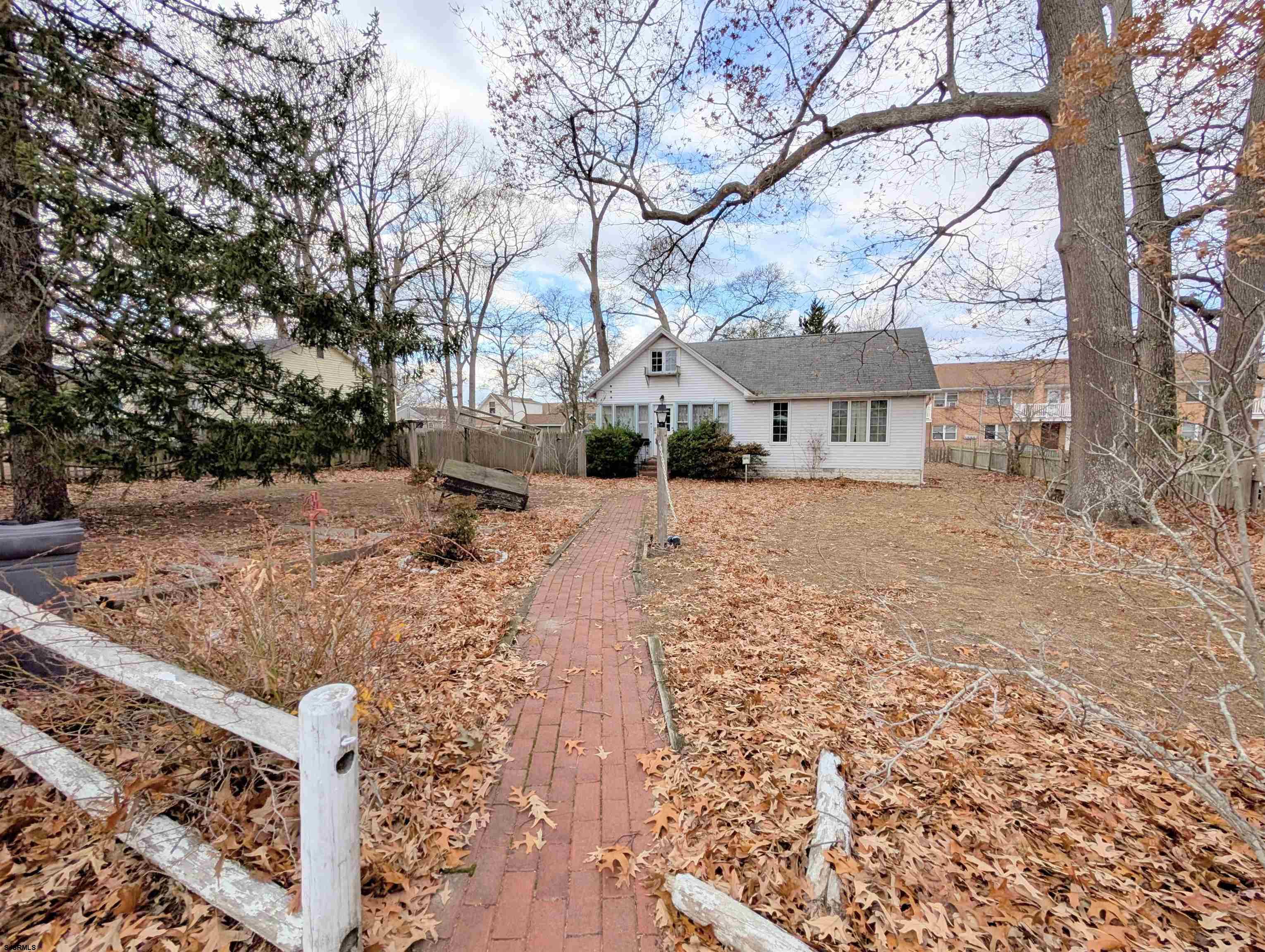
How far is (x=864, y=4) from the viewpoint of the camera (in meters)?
7.98

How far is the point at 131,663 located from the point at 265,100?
33.0 feet

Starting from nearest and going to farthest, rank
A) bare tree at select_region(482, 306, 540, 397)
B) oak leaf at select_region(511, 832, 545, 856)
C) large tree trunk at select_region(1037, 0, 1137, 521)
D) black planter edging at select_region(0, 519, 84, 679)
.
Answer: oak leaf at select_region(511, 832, 545, 856), black planter edging at select_region(0, 519, 84, 679), large tree trunk at select_region(1037, 0, 1137, 521), bare tree at select_region(482, 306, 540, 397)

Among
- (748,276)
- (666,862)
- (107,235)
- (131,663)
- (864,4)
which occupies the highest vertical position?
(748,276)

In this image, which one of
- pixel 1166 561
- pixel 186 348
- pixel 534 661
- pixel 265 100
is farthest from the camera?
pixel 265 100

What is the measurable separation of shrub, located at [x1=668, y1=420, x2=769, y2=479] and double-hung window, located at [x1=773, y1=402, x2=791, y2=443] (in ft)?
2.88

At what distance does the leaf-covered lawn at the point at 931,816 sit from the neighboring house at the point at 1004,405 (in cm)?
869

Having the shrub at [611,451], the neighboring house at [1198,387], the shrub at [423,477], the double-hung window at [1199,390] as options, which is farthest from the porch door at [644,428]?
the double-hung window at [1199,390]

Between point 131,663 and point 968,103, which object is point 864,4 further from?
point 131,663

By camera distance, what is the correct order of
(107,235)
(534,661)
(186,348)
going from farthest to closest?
(186,348)
(107,235)
(534,661)

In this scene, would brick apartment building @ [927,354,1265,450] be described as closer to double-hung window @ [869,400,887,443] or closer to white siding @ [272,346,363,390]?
double-hung window @ [869,400,887,443]

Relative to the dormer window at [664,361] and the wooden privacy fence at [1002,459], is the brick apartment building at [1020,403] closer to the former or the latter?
the wooden privacy fence at [1002,459]

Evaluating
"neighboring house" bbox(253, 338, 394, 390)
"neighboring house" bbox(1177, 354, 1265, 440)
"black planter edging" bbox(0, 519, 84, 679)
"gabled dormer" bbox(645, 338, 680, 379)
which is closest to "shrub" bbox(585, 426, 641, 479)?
"gabled dormer" bbox(645, 338, 680, 379)

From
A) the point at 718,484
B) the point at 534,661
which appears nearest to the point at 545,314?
the point at 718,484

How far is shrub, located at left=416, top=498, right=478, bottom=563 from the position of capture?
6.29 metres
